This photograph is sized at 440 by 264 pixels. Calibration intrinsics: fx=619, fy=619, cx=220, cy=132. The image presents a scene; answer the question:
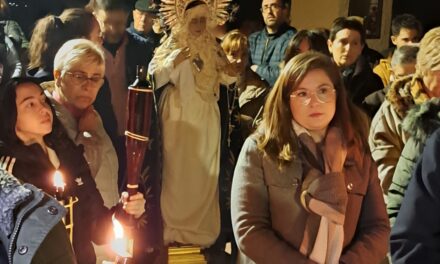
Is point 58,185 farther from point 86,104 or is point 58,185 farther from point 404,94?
point 404,94

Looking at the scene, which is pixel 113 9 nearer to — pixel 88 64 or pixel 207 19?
pixel 88 64

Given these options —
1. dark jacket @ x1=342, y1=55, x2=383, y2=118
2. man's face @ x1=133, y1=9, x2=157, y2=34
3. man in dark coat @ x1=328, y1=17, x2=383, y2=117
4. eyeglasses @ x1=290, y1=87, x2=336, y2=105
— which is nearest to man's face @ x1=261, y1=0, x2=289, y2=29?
man in dark coat @ x1=328, y1=17, x2=383, y2=117

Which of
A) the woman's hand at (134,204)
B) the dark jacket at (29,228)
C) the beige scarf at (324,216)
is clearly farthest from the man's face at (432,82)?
the dark jacket at (29,228)

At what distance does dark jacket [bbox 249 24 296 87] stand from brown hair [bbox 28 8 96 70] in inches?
25.2

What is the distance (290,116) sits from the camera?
181cm

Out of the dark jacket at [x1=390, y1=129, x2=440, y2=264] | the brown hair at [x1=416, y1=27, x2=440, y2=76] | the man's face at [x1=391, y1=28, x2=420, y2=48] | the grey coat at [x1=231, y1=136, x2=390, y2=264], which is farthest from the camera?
the man's face at [x1=391, y1=28, x2=420, y2=48]

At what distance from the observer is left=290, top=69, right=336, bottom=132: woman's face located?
5.93ft

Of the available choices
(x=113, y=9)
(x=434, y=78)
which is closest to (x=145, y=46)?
(x=113, y=9)

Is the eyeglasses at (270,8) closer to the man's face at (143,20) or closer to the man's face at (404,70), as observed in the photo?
the man's face at (143,20)

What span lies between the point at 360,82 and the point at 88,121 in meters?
1.10

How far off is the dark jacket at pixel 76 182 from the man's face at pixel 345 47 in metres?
→ 1.05

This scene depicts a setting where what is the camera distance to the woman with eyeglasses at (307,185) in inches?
68.1

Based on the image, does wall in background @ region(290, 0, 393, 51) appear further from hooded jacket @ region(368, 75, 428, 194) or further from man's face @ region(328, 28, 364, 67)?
hooded jacket @ region(368, 75, 428, 194)

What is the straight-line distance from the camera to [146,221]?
212 centimetres
